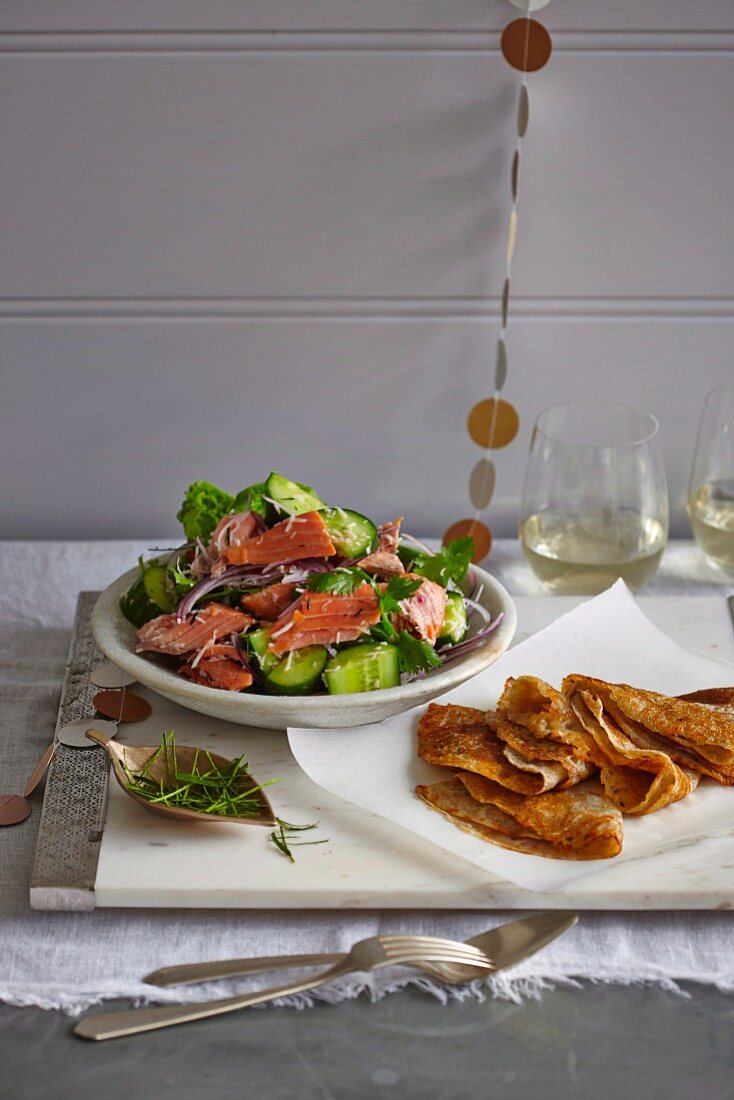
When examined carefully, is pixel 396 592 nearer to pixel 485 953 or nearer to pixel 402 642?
pixel 402 642

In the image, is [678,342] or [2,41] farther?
[678,342]

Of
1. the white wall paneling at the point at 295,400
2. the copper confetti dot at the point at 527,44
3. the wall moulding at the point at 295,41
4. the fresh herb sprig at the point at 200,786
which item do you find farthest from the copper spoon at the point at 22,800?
the copper confetti dot at the point at 527,44

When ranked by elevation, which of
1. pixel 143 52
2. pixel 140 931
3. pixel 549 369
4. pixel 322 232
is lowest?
pixel 140 931

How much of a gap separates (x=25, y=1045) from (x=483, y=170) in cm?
124

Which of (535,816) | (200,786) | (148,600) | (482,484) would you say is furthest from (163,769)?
(482,484)

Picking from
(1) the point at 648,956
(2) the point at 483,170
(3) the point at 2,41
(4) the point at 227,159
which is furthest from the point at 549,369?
(1) the point at 648,956

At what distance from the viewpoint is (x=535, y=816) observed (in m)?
1.07

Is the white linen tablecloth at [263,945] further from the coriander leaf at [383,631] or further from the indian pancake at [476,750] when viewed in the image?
the coriander leaf at [383,631]

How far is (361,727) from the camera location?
1.22 meters

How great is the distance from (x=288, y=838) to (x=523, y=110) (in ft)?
3.42

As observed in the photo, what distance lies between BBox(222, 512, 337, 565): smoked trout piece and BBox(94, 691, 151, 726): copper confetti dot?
0.18 meters

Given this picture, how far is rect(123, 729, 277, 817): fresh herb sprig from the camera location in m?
1.11

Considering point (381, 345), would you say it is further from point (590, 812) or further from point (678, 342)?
point (590, 812)

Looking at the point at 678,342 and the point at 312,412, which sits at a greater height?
the point at 678,342
